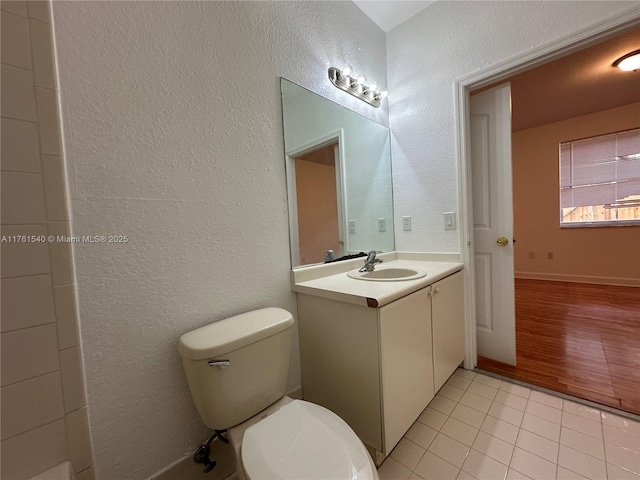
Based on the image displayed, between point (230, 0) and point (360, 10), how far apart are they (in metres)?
1.05

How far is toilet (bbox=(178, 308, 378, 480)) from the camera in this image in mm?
688

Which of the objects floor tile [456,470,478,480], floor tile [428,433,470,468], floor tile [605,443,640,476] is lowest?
floor tile [428,433,470,468]

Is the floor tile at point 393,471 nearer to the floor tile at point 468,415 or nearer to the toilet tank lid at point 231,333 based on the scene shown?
the floor tile at point 468,415

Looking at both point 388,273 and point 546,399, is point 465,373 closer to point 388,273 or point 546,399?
point 546,399

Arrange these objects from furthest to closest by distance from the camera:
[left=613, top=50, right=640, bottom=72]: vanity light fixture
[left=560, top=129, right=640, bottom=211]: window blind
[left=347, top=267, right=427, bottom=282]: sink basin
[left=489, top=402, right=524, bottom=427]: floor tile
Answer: [left=560, top=129, right=640, bottom=211]: window blind, [left=613, top=50, right=640, bottom=72]: vanity light fixture, [left=347, top=267, right=427, bottom=282]: sink basin, [left=489, top=402, right=524, bottom=427]: floor tile

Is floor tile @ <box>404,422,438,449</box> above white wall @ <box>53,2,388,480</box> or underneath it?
underneath

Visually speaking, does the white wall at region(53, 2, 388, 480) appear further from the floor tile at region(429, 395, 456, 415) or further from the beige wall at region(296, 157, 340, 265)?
the floor tile at region(429, 395, 456, 415)

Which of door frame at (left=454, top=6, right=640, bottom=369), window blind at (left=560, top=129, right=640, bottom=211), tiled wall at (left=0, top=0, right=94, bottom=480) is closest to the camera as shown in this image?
tiled wall at (left=0, top=0, right=94, bottom=480)

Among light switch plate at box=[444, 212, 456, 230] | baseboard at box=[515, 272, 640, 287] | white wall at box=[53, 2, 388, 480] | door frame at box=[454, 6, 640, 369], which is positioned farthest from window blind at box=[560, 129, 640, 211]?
white wall at box=[53, 2, 388, 480]

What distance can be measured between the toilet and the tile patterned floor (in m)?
0.53

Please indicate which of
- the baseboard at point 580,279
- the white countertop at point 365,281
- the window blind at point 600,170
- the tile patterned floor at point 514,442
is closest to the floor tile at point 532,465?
the tile patterned floor at point 514,442

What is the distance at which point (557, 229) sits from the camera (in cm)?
387

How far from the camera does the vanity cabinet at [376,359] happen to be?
102cm

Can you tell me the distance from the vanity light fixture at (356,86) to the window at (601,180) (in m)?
3.57
